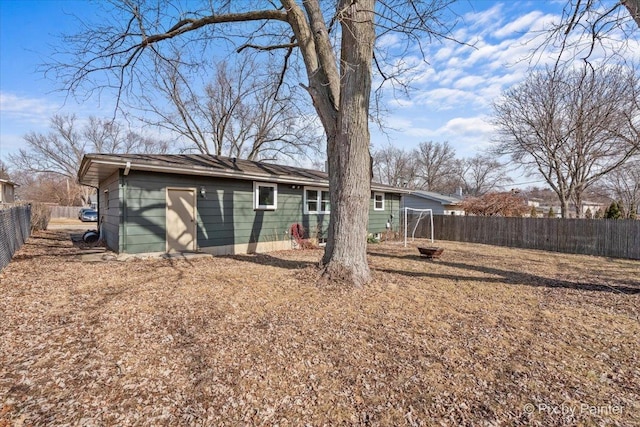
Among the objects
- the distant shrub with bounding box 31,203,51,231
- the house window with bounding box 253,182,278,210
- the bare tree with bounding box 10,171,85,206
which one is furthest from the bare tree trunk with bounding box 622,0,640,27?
the bare tree with bounding box 10,171,85,206

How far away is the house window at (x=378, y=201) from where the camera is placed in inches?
553

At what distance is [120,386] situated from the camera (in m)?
2.40

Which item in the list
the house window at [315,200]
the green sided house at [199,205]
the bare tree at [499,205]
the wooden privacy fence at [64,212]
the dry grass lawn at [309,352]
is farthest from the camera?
the wooden privacy fence at [64,212]

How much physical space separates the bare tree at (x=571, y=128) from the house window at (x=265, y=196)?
486 inches

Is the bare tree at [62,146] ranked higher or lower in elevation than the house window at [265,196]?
higher

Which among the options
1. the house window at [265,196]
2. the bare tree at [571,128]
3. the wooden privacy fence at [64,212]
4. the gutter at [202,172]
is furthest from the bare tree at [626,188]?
the wooden privacy fence at [64,212]

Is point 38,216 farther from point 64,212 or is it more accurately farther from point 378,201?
point 64,212

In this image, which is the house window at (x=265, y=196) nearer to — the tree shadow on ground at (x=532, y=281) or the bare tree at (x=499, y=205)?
the tree shadow on ground at (x=532, y=281)

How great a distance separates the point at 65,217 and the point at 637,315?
130 feet

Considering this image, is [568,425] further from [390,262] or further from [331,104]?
[390,262]

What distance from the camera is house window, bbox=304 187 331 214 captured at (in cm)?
1110

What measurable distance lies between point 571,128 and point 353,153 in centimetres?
1567

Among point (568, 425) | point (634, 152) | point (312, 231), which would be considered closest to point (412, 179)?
point (634, 152)

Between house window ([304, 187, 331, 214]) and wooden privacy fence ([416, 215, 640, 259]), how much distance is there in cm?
678
